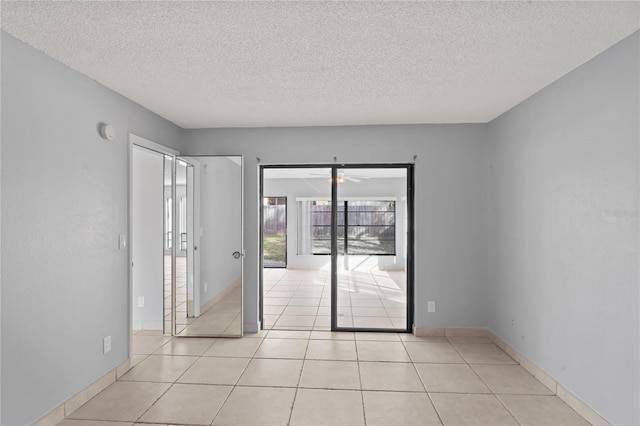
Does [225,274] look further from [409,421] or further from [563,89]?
[563,89]

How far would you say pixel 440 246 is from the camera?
406cm

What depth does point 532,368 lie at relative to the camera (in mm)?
3102

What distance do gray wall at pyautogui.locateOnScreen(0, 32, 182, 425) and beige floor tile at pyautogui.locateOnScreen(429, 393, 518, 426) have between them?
105 inches

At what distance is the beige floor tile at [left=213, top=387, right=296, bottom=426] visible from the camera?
240cm

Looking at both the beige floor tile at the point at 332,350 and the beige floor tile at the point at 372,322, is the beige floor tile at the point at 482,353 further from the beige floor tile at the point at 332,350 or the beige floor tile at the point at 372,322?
the beige floor tile at the point at 332,350

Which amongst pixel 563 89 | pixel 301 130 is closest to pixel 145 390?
pixel 301 130

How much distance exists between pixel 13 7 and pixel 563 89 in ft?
11.5

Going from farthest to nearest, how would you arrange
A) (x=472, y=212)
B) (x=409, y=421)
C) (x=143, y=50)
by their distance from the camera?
(x=472, y=212), (x=409, y=421), (x=143, y=50)

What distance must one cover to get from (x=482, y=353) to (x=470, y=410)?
3.87ft

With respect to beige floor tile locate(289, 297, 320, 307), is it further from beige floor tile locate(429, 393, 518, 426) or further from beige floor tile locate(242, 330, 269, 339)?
beige floor tile locate(429, 393, 518, 426)

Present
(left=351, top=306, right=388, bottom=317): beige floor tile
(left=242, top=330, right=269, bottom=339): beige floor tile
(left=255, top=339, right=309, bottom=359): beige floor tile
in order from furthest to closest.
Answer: (left=351, top=306, right=388, bottom=317): beige floor tile, (left=242, top=330, right=269, bottom=339): beige floor tile, (left=255, top=339, right=309, bottom=359): beige floor tile

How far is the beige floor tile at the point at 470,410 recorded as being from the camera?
240 centimetres

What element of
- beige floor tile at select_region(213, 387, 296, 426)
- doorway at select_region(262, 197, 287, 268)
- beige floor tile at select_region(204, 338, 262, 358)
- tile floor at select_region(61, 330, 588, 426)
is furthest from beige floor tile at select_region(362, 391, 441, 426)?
doorway at select_region(262, 197, 287, 268)

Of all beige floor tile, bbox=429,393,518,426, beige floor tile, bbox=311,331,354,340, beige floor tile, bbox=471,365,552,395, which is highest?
beige floor tile, bbox=311,331,354,340
